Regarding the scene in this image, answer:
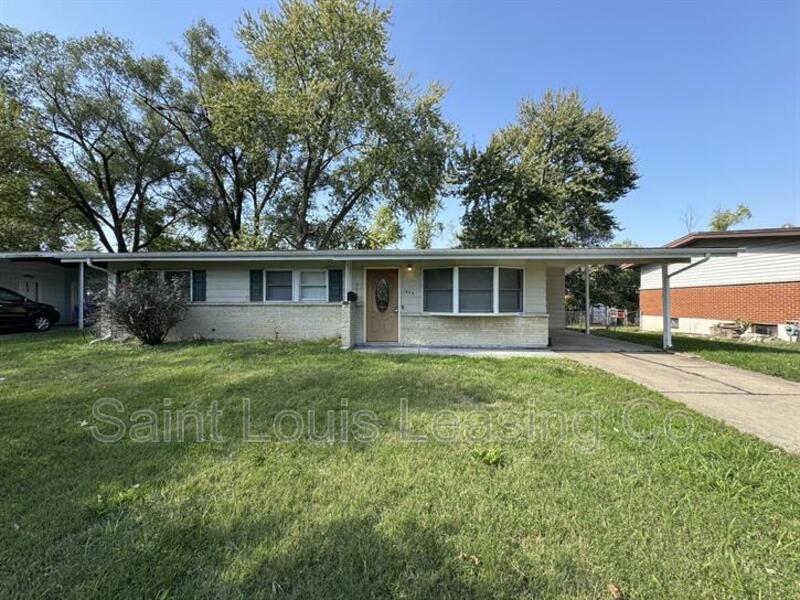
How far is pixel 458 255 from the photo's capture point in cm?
848

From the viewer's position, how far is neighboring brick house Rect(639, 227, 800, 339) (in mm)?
11656

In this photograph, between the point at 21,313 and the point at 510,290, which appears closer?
the point at 510,290

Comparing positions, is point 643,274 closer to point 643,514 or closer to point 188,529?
point 643,514

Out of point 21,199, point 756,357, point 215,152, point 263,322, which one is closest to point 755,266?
point 756,357

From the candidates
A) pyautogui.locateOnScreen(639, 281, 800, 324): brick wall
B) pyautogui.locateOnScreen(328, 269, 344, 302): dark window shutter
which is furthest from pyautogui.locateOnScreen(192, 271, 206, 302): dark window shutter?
pyautogui.locateOnScreen(639, 281, 800, 324): brick wall

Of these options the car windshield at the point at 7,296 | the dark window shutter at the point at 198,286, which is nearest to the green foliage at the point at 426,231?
the dark window shutter at the point at 198,286

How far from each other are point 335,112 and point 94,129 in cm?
1151

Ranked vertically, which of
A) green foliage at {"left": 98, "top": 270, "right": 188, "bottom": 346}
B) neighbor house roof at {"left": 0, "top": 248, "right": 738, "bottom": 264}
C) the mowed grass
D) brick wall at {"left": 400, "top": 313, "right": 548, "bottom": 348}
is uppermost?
neighbor house roof at {"left": 0, "top": 248, "right": 738, "bottom": 264}

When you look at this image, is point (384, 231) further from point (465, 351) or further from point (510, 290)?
point (465, 351)

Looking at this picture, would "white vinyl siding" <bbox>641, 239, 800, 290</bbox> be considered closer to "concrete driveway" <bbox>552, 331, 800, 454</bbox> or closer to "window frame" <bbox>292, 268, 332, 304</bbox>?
"concrete driveway" <bbox>552, 331, 800, 454</bbox>

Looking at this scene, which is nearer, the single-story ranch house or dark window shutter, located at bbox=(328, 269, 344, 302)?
the single-story ranch house

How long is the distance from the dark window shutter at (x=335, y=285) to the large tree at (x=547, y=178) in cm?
1200

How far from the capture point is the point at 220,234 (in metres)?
21.3

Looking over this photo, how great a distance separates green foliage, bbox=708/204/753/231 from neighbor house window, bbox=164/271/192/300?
129 ft
